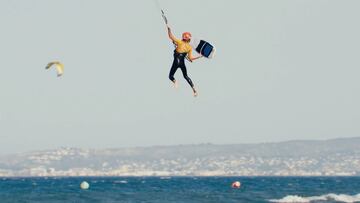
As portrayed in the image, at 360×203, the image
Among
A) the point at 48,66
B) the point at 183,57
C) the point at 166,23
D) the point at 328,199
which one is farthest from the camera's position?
the point at 328,199

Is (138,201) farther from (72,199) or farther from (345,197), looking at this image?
(345,197)

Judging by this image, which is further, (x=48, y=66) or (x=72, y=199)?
(x=72, y=199)

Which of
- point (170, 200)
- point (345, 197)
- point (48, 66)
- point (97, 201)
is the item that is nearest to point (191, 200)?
point (170, 200)

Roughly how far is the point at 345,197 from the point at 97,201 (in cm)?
3496

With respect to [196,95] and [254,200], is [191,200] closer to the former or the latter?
[254,200]

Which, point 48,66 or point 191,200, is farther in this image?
point 191,200

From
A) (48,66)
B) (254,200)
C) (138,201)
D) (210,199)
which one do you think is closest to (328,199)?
(254,200)

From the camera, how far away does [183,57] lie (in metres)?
35.1

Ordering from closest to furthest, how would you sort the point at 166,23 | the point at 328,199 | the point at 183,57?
the point at 166,23, the point at 183,57, the point at 328,199

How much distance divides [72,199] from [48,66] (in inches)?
3407

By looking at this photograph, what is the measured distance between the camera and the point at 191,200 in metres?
120

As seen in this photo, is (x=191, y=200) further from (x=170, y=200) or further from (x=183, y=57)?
(x=183, y=57)

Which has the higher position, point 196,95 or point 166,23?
point 166,23

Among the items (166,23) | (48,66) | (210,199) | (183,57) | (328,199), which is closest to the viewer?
(166,23)
